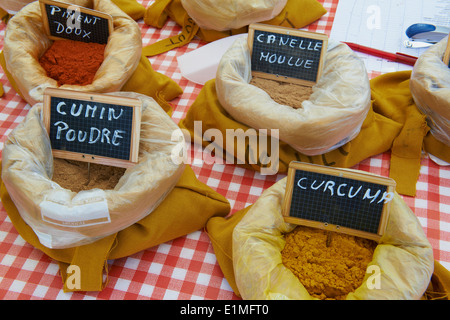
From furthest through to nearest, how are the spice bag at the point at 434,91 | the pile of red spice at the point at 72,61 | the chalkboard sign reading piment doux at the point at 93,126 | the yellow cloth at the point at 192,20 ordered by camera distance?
the yellow cloth at the point at 192,20
the pile of red spice at the point at 72,61
the spice bag at the point at 434,91
the chalkboard sign reading piment doux at the point at 93,126

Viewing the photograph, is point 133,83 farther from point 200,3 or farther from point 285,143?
point 285,143

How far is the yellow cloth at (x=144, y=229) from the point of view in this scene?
1152 millimetres

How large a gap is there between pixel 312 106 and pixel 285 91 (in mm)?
185

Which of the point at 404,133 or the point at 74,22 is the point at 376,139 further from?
the point at 74,22

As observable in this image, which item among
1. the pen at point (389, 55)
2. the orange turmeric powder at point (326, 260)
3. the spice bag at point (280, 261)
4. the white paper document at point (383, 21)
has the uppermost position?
the white paper document at point (383, 21)

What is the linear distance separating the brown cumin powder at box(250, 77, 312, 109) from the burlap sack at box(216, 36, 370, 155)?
1.4 inches

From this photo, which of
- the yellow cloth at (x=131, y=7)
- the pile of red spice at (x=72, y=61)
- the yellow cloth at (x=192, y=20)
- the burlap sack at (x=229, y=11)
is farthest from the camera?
the yellow cloth at (x=131, y=7)

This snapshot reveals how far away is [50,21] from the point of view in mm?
1596

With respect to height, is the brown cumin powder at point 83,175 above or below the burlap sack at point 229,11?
below

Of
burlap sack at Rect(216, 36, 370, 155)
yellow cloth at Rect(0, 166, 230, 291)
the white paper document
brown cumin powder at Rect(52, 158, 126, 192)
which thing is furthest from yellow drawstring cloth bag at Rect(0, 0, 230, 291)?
the white paper document

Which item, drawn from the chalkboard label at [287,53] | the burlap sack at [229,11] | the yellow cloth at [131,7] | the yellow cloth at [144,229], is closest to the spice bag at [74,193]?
the yellow cloth at [144,229]

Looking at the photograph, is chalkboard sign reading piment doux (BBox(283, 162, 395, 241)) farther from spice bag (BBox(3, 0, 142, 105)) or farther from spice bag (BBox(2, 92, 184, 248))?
spice bag (BBox(3, 0, 142, 105))

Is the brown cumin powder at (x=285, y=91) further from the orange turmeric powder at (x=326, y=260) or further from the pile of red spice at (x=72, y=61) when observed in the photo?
the pile of red spice at (x=72, y=61)

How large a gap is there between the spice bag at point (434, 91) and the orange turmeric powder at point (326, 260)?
1.60 ft
